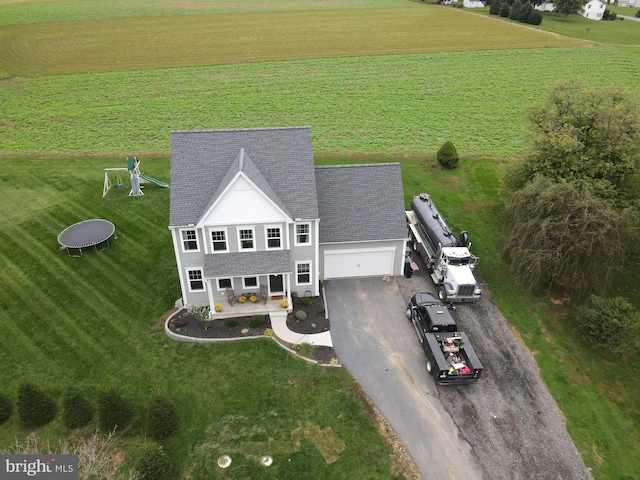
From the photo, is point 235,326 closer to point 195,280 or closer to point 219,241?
point 195,280

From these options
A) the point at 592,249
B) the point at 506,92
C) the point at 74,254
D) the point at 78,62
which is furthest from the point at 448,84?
the point at 78,62

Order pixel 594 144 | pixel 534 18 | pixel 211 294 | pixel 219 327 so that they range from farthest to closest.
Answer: pixel 534 18
pixel 594 144
pixel 211 294
pixel 219 327

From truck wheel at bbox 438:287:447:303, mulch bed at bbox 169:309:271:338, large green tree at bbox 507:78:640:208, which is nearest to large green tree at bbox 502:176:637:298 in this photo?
large green tree at bbox 507:78:640:208

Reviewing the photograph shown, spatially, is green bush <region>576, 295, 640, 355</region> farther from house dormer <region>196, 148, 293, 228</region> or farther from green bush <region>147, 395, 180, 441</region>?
green bush <region>147, 395, 180, 441</region>

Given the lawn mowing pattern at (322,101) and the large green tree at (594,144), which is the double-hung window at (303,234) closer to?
the large green tree at (594,144)

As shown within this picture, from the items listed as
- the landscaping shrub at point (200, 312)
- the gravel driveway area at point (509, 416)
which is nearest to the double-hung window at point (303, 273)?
the landscaping shrub at point (200, 312)

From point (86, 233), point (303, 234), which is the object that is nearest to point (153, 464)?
point (303, 234)
